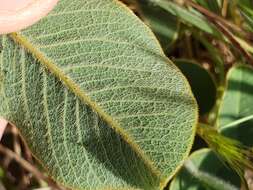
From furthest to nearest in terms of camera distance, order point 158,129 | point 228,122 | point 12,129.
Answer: point 12,129, point 228,122, point 158,129

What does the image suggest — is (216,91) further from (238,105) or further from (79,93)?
(79,93)

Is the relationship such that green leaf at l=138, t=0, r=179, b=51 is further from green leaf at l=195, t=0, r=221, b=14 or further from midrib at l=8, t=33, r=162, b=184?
midrib at l=8, t=33, r=162, b=184

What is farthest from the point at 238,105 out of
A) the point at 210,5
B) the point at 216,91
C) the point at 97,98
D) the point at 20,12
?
the point at 20,12

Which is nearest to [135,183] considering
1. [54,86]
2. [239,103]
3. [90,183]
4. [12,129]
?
[90,183]

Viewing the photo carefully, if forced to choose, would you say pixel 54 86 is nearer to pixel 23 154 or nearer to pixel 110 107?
pixel 110 107

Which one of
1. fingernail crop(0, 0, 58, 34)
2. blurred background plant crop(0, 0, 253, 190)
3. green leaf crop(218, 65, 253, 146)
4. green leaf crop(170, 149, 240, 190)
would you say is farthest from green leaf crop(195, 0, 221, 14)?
fingernail crop(0, 0, 58, 34)

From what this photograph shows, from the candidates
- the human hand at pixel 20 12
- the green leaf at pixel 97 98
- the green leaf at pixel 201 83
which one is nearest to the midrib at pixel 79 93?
the green leaf at pixel 97 98

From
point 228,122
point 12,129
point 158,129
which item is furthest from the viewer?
point 12,129
